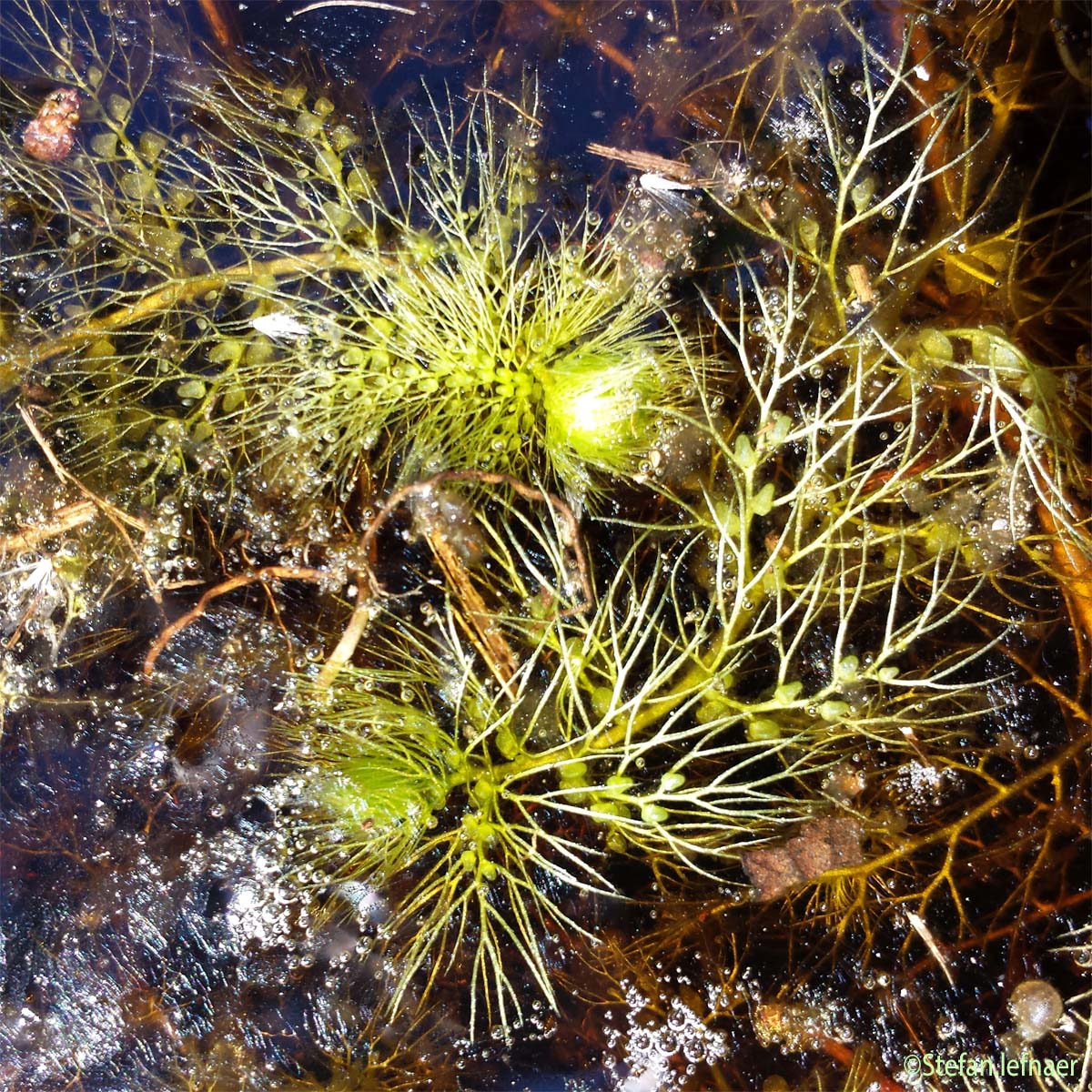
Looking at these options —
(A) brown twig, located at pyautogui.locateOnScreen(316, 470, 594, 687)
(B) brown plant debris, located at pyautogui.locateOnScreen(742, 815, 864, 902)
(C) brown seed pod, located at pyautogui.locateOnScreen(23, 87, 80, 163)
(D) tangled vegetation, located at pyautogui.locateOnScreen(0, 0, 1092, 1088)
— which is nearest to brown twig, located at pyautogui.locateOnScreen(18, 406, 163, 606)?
(D) tangled vegetation, located at pyautogui.locateOnScreen(0, 0, 1092, 1088)

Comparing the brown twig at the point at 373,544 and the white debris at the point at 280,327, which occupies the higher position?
the white debris at the point at 280,327

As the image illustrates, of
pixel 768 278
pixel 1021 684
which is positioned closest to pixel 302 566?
pixel 768 278

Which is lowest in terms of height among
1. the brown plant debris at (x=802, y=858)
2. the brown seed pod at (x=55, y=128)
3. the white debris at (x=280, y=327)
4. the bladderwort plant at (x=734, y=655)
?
the brown plant debris at (x=802, y=858)

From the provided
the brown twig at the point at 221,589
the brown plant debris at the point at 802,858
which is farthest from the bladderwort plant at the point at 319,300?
the brown plant debris at the point at 802,858

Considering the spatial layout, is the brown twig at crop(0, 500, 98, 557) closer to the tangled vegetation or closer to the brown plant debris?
the tangled vegetation

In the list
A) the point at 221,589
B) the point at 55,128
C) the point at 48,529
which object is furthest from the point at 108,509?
the point at 55,128

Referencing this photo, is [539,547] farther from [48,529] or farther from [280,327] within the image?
[48,529]

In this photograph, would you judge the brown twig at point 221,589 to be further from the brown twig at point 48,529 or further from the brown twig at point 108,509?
the brown twig at point 48,529

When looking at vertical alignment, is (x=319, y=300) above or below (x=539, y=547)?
above

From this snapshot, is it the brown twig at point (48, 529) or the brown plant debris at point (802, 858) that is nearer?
the brown plant debris at point (802, 858)
